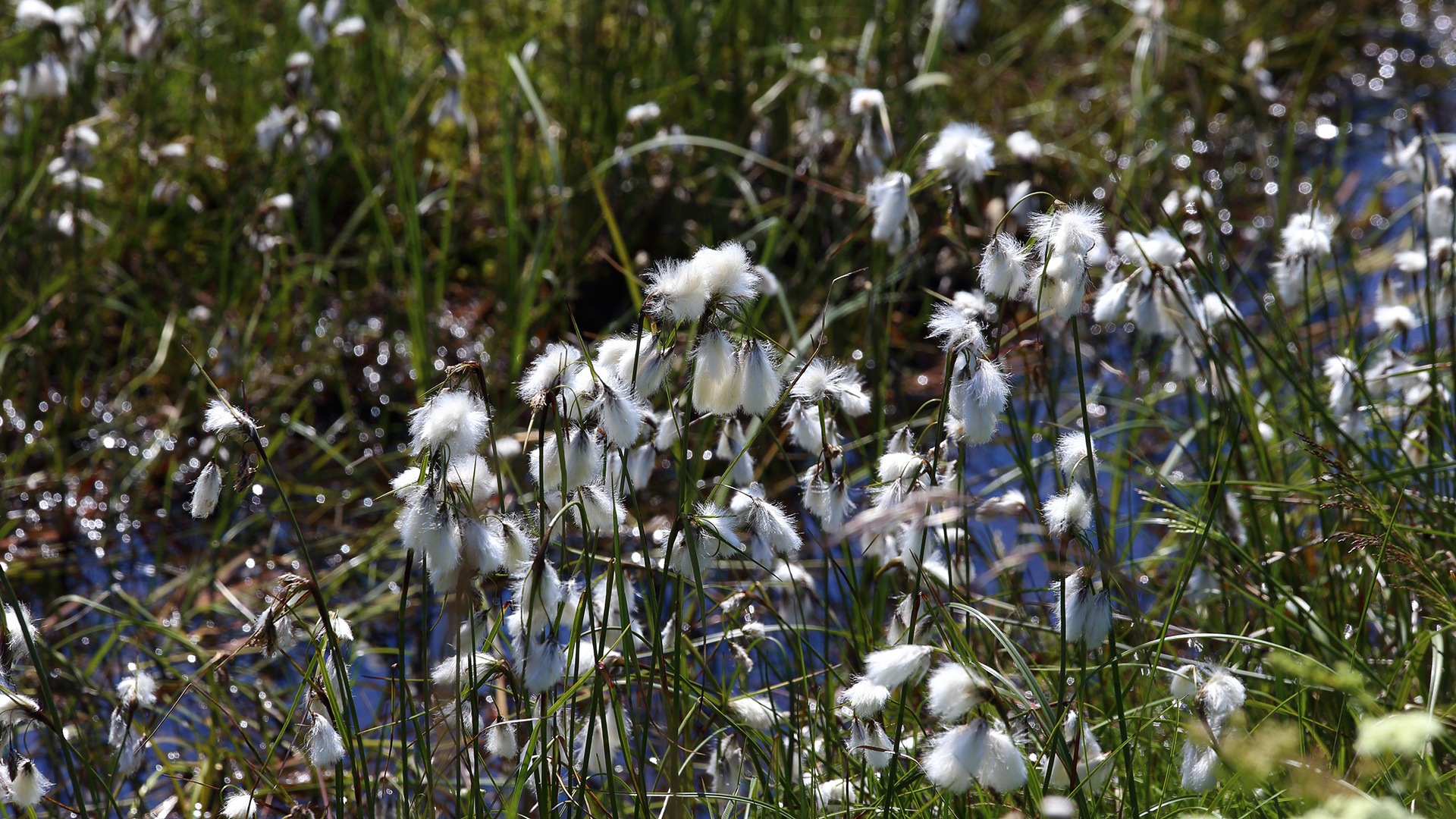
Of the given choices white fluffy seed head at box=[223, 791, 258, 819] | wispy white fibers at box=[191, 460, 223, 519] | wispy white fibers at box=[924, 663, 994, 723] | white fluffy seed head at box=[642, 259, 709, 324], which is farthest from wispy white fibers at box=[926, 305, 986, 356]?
white fluffy seed head at box=[223, 791, 258, 819]

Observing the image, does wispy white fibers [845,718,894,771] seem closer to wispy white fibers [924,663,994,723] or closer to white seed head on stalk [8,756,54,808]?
wispy white fibers [924,663,994,723]

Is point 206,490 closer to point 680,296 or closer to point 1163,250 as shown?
point 680,296

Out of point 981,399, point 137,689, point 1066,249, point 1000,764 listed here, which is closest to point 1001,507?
point 981,399

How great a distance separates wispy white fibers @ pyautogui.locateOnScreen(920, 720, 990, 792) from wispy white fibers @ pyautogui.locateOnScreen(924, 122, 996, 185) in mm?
965

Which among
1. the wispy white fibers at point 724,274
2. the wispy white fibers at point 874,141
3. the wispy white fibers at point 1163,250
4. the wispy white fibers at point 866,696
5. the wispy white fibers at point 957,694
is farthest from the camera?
the wispy white fibers at point 874,141

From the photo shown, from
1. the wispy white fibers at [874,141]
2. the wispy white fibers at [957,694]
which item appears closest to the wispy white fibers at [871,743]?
the wispy white fibers at [957,694]

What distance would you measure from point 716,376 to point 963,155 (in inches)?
30.6

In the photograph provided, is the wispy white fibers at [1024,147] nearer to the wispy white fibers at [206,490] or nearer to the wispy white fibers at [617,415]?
the wispy white fibers at [617,415]

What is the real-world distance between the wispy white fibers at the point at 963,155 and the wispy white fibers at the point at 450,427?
0.97 m

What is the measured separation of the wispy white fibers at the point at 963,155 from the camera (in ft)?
5.54

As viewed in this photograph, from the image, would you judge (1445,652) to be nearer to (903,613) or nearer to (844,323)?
(903,613)

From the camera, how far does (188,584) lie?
2480 millimetres

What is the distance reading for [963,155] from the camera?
170cm

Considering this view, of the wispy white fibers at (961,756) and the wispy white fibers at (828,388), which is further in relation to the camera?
the wispy white fibers at (828,388)
